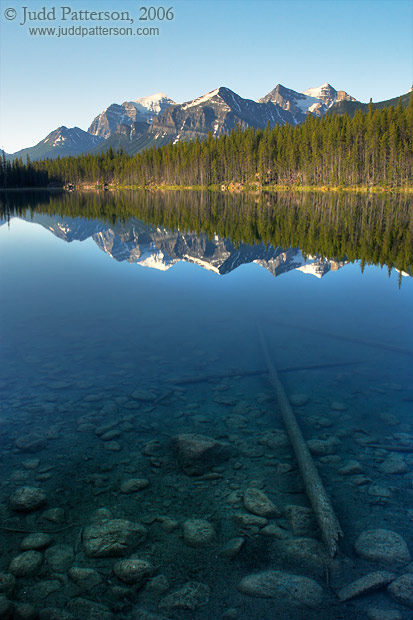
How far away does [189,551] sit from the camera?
16.6 feet

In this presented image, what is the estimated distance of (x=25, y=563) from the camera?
4.81 meters

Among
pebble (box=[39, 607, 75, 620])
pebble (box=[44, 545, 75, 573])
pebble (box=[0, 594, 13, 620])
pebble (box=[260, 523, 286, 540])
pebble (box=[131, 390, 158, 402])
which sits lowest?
pebble (box=[260, 523, 286, 540])

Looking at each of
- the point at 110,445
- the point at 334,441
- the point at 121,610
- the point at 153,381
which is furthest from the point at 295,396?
the point at 121,610

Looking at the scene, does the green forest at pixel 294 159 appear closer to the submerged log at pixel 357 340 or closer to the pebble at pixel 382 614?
the submerged log at pixel 357 340

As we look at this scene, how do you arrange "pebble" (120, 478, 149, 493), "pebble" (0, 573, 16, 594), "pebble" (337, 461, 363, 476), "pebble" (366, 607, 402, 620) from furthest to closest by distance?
"pebble" (337, 461, 363, 476)
"pebble" (120, 478, 149, 493)
"pebble" (0, 573, 16, 594)
"pebble" (366, 607, 402, 620)

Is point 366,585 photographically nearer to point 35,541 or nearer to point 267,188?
point 35,541

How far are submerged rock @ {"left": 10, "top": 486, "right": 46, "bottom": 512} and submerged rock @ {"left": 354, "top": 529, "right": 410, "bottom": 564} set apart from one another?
4.17m

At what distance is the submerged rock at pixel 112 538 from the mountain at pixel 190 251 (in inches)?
657

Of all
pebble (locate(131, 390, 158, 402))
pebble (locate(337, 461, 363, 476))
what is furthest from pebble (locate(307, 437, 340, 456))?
pebble (locate(131, 390, 158, 402))

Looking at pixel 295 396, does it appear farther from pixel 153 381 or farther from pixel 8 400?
pixel 8 400

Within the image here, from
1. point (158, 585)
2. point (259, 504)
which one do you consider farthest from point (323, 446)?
point (158, 585)

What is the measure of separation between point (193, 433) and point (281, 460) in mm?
1630

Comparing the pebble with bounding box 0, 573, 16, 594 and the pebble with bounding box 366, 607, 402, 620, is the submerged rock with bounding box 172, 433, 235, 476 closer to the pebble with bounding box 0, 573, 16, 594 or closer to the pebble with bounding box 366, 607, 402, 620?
the pebble with bounding box 0, 573, 16, 594

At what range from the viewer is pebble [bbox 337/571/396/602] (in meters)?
4.38
